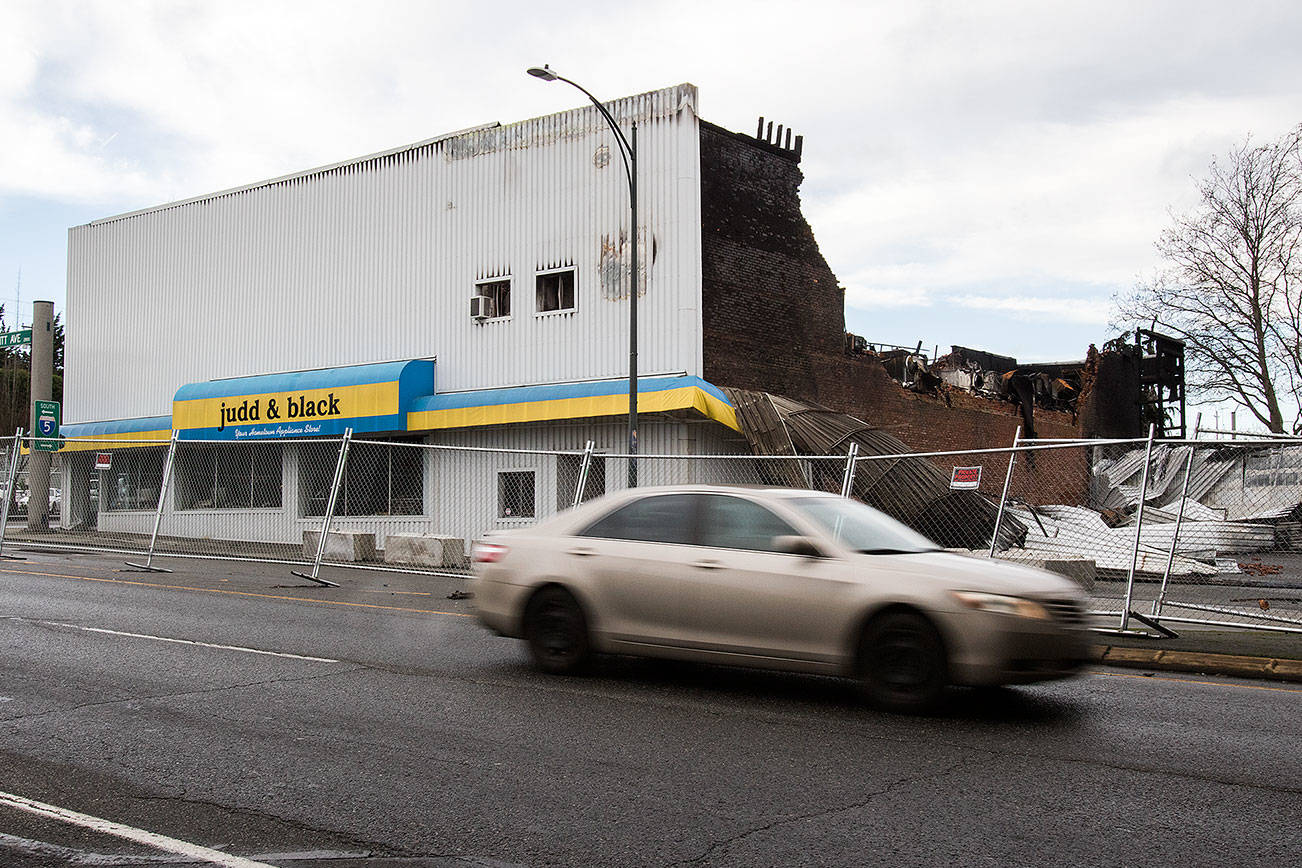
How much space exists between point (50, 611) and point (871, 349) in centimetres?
2205

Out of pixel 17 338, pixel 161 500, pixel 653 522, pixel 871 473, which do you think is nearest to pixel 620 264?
pixel 871 473

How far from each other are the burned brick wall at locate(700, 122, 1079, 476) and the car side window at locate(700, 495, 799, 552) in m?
14.6

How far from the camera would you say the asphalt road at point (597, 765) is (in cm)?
464

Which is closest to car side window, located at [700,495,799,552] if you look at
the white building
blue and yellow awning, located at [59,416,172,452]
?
the white building

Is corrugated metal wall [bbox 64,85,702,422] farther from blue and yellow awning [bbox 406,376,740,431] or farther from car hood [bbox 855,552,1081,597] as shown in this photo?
car hood [bbox 855,552,1081,597]

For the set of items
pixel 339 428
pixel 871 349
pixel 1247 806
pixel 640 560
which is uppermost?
pixel 871 349

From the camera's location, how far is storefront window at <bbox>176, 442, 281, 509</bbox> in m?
19.9

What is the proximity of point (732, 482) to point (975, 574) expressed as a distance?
41.6ft

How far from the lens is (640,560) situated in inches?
324

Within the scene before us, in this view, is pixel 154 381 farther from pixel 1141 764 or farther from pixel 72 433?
pixel 1141 764

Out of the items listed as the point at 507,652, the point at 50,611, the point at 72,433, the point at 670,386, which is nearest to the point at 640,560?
the point at 507,652

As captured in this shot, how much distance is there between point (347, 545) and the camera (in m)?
19.7

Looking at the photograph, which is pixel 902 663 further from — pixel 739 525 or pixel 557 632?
pixel 557 632

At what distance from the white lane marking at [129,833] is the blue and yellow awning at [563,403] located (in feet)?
53.4
